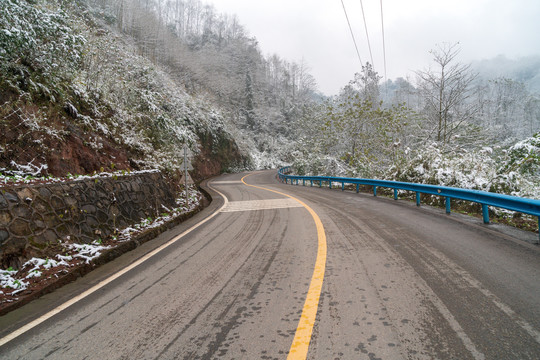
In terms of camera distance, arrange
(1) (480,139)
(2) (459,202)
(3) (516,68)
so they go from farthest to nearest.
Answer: (3) (516,68) < (1) (480,139) < (2) (459,202)

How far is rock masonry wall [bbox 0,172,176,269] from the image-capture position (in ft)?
12.6

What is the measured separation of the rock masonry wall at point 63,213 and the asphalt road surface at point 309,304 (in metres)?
0.99

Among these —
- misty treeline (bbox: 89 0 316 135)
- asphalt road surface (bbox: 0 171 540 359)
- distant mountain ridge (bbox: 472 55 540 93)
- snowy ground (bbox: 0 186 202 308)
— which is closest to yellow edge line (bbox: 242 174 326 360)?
asphalt road surface (bbox: 0 171 540 359)

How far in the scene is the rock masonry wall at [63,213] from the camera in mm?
3828

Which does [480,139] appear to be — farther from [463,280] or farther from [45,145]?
[45,145]

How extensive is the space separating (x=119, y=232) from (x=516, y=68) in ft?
684

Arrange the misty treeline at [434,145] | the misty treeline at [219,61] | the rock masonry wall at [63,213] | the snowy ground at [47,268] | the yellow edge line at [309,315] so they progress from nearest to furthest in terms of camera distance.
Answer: the yellow edge line at [309,315] < the snowy ground at [47,268] < the rock masonry wall at [63,213] < the misty treeline at [434,145] < the misty treeline at [219,61]

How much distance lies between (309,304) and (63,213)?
15.0ft

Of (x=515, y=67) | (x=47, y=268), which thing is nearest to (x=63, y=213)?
(x=47, y=268)

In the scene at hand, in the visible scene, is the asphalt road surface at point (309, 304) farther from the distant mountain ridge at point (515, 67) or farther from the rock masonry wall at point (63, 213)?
the distant mountain ridge at point (515, 67)

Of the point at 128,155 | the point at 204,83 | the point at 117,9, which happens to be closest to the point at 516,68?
the point at 204,83

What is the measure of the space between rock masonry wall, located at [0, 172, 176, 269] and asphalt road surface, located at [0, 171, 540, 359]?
986 millimetres

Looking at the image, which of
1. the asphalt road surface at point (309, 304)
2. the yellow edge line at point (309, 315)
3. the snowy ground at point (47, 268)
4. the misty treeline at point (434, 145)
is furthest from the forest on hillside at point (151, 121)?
the yellow edge line at point (309, 315)

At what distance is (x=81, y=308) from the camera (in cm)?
293
